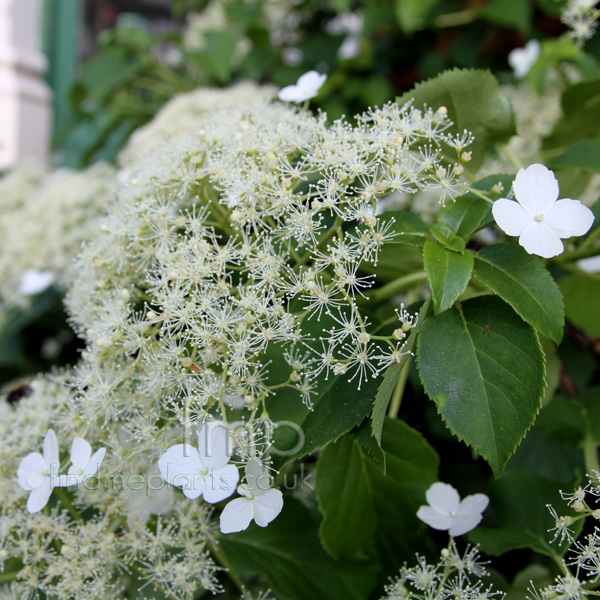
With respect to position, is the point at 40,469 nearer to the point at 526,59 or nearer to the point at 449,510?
the point at 449,510

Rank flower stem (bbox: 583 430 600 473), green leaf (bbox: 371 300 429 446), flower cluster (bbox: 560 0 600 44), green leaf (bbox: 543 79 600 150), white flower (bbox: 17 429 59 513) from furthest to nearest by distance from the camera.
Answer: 1. flower cluster (bbox: 560 0 600 44)
2. green leaf (bbox: 543 79 600 150)
3. flower stem (bbox: 583 430 600 473)
4. white flower (bbox: 17 429 59 513)
5. green leaf (bbox: 371 300 429 446)

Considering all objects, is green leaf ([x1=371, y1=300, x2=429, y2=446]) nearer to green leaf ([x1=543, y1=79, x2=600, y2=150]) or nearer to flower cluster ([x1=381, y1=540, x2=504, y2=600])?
flower cluster ([x1=381, y1=540, x2=504, y2=600])

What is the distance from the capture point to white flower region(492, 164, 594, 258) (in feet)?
1.38

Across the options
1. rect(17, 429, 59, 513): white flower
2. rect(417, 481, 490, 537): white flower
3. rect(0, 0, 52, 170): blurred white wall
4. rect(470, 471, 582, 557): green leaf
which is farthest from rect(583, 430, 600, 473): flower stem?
rect(0, 0, 52, 170): blurred white wall

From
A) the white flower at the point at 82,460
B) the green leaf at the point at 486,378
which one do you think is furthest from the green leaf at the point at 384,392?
the white flower at the point at 82,460

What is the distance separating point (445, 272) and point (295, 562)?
335 mm

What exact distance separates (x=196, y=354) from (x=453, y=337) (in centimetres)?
21

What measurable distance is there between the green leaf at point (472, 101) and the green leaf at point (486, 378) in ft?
0.80

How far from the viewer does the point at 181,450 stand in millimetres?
423

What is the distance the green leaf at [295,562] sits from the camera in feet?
1.77

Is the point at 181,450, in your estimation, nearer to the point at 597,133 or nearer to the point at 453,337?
the point at 453,337

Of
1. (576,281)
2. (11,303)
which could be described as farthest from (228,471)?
(11,303)

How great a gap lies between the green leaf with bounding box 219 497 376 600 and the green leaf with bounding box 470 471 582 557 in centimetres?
12

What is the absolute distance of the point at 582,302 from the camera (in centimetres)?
64
